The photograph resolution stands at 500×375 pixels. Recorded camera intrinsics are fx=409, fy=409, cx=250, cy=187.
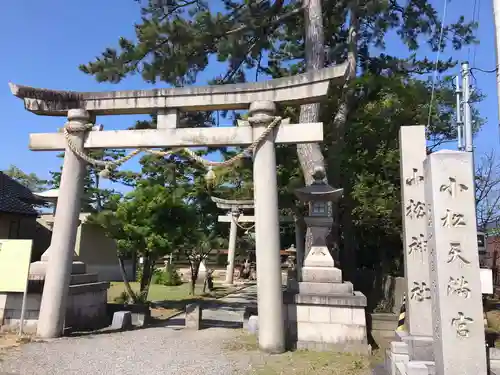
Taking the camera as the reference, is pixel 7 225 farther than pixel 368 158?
Yes

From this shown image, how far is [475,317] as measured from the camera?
16.0 ft

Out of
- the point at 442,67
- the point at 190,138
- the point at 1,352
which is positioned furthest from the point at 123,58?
the point at 442,67

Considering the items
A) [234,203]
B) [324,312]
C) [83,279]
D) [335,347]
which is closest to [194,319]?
[83,279]

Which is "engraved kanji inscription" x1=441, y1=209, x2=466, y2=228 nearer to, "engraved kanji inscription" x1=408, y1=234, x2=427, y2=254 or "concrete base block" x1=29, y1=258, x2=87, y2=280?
"engraved kanji inscription" x1=408, y1=234, x2=427, y2=254

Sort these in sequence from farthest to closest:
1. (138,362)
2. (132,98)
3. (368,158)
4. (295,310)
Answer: (368,158) < (132,98) < (295,310) < (138,362)

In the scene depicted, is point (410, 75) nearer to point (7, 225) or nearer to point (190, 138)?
point (190, 138)

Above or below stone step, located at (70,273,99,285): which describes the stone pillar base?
above

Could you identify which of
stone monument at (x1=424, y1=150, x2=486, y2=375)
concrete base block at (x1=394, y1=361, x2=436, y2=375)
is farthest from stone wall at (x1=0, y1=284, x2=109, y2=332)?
stone monument at (x1=424, y1=150, x2=486, y2=375)

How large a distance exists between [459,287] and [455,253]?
0.41m

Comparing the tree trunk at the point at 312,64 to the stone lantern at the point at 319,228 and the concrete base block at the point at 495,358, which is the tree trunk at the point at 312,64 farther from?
the concrete base block at the point at 495,358

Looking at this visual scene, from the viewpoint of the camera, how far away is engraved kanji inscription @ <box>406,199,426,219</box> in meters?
6.99

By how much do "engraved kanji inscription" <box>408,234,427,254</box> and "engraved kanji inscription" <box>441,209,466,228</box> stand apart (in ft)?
6.21

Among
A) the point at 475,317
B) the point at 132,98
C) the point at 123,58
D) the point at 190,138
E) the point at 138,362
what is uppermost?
the point at 123,58

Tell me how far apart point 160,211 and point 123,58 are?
4.96 meters
